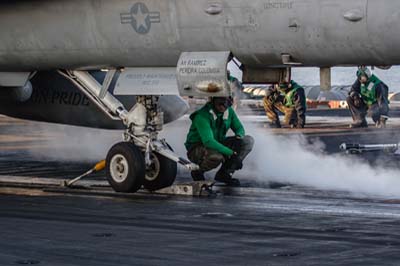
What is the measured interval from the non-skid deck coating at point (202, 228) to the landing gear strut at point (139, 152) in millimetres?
292

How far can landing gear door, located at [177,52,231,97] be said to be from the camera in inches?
574

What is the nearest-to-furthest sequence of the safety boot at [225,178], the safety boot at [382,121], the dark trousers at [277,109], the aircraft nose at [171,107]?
the safety boot at [225,178] → the aircraft nose at [171,107] → the safety boot at [382,121] → the dark trousers at [277,109]

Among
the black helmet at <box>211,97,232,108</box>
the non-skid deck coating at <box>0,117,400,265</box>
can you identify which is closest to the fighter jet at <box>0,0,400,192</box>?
the black helmet at <box>211,97,232,108</box>

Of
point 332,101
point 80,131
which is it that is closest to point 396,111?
point 332,101

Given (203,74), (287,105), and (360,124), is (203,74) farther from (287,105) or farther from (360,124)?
(287,105)

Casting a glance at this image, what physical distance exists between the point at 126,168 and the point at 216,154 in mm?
1291

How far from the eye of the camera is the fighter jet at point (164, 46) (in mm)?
13789

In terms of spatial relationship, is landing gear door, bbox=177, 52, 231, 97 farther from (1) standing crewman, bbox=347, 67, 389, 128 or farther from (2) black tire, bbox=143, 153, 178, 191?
(1) standing crewman, bbox=347, 67, 389, 128

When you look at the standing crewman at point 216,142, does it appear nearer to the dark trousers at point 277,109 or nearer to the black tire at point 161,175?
the black tire at point 161,175

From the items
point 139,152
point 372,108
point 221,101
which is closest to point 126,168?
point 139,152

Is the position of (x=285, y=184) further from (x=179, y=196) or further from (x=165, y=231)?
(x=165, y=231)

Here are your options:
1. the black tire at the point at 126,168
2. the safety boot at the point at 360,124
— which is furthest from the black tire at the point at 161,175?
the safety boot at the point at 360,124

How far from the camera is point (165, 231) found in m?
12.0

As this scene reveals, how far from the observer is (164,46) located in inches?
603
